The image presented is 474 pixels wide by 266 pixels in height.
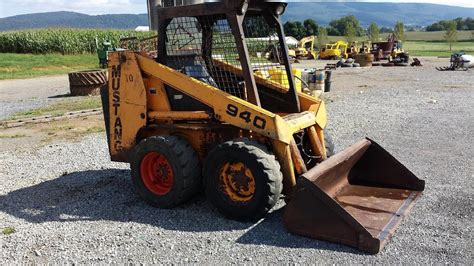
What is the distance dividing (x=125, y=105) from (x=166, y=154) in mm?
1043

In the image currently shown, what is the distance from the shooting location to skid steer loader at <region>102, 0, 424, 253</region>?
4.82m

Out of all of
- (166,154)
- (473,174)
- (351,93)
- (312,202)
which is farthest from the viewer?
(351,93)

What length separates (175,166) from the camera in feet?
17.6

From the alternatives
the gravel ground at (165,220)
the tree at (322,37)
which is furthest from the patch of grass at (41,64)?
the tree at (322,37)

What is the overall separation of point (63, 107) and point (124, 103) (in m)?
9.56

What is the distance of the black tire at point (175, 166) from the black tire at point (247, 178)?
0.81ft

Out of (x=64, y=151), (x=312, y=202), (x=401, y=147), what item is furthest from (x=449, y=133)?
(x=64, y=151)

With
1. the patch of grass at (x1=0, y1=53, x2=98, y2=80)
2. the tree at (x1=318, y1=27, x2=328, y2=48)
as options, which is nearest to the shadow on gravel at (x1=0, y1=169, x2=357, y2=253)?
the patch of grass at (x1=0, y1=53, x2=98, y2=80)

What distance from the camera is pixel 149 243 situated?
470cm

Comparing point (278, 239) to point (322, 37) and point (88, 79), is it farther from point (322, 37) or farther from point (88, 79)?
point (322, 37)

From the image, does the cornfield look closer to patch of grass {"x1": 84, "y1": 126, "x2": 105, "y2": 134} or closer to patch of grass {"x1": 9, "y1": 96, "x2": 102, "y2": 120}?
patch of grass {"x1": 9, "y1": 96, "x2": 102, "y2": 120}

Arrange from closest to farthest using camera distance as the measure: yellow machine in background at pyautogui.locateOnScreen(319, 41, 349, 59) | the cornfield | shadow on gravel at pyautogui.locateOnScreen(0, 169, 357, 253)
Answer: shadow on gravel at pyautogui.locateOnScreen(0, 169, 357, 253) → the cornfield → yellow machine in background at pyautogui.locateOnScreen(319, 41, 349, 59)

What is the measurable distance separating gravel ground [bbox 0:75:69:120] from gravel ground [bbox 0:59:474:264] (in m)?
6.95

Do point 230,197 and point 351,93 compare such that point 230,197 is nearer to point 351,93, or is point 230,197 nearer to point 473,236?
point 473,236
